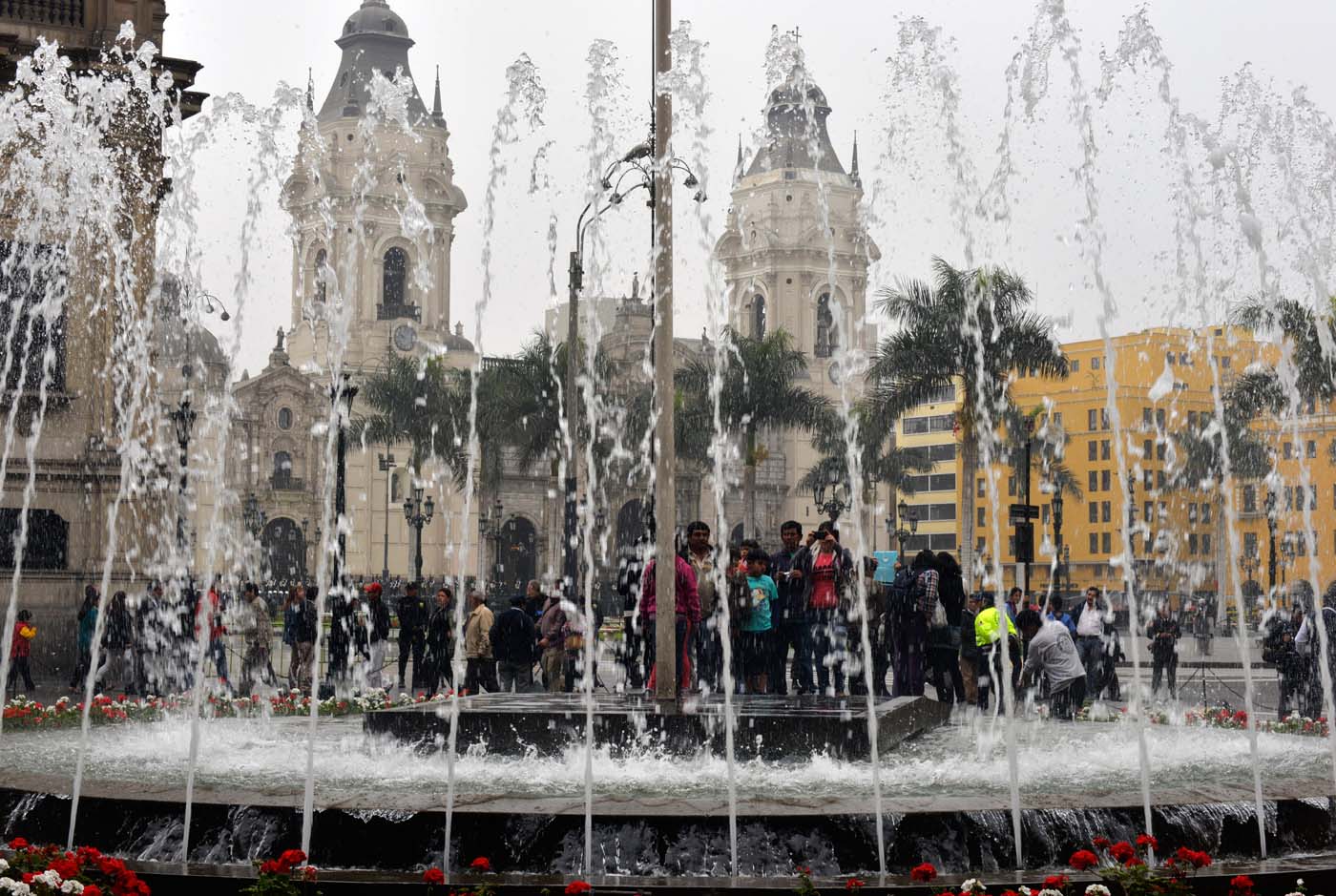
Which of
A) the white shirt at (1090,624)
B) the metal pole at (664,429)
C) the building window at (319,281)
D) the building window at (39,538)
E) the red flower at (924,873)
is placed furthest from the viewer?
the building window at (319,281)

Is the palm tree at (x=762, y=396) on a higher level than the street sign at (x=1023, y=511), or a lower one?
higher

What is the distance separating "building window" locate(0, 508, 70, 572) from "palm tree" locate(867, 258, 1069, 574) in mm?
21147

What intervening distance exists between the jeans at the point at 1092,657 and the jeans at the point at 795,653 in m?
4.03

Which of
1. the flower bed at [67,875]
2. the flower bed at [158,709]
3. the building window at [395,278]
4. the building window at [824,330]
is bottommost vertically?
the flower bed at [67,875]

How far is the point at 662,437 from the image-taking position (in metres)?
9.16

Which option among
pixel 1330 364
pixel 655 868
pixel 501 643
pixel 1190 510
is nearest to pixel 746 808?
pixel 655 868

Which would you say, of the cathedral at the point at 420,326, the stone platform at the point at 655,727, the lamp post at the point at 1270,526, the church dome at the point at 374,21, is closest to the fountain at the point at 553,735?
the stone platform at the point at 655,727

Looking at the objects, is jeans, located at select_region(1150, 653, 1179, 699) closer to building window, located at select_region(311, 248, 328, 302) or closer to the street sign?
the street sign

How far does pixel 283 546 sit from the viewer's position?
6881 centimetres

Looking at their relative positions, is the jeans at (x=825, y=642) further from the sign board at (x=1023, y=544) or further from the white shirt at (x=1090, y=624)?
the sign board at (x=1023, y=544)

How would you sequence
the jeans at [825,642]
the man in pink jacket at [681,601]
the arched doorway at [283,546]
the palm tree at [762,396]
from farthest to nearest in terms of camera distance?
the arched doorway at [283,546] < the palm tree at [762,396] < the jeans at [825,642] < the man in pink jacket at [681,601]

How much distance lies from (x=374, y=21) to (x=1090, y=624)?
71.7 m

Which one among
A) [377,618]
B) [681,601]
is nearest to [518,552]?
[377,618]

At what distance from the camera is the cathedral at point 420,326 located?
6838 cm
